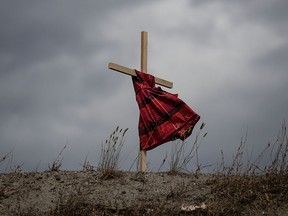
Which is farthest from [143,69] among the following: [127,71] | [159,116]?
[159,116]

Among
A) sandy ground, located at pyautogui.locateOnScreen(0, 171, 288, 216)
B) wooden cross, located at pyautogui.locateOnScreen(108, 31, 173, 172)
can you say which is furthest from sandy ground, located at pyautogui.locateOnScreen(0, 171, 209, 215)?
wooden cross, located at pyautogui.locateOnScreen(108, 31, 173, 172)

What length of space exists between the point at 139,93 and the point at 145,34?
115 cm

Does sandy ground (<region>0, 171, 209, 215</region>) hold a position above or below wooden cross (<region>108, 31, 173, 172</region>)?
below

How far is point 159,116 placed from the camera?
791 centimetres

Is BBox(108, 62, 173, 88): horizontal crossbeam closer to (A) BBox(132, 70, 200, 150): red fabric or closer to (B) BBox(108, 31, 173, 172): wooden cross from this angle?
(B) BBox(108, 31, 173, 172): wooden cross

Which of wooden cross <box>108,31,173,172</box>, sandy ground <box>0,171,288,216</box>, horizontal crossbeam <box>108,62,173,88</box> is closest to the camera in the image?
sandy ground <box>0,171,288,216</box>

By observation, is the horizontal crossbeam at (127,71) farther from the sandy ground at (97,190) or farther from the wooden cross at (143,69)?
the sandy ground at (97,190)

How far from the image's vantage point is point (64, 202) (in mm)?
5680

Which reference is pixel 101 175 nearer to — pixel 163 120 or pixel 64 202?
pixel 64 202

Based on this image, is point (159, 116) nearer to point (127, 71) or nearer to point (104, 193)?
point (127, 71)

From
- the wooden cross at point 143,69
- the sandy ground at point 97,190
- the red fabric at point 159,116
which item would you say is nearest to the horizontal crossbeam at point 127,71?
the wooden cross at point 143,69

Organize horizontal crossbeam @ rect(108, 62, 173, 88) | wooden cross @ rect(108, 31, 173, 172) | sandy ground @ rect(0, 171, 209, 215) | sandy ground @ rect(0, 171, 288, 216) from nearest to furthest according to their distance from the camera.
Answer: sandy ground @ rect(0, 171, 288, 216), sandy ground @ rect(0, 171, 209, 215), wooden cross @ rect(108, 31, 173, 172), horizontal crossbeam @ rect(108, 62, 173, 88)

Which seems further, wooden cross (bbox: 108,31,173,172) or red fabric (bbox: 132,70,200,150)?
red fabric (bbox: 132,70,200,150)

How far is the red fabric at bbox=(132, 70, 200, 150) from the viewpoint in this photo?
7.79 meters
